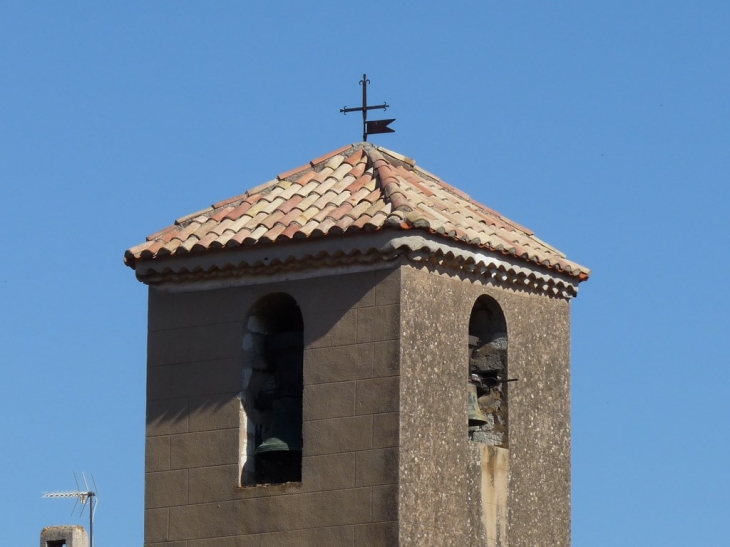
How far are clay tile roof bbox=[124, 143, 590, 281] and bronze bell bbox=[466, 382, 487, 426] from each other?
1.02m

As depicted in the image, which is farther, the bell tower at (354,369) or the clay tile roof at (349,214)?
the clay tile roof at (349,214)

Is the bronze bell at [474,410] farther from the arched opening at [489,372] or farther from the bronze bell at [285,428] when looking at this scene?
the bronze bell at [285,428]

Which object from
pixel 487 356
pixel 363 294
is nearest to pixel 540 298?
pixel 487 356

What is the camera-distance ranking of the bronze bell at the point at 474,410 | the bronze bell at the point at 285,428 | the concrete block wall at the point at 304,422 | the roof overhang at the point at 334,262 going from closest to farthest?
1. the concrete block wall at the point at 304,422
2. the roof overhang at the point at 334,262
3. the bronze bell at the point at 285,428
4. the bronze bell at the point at 474,410

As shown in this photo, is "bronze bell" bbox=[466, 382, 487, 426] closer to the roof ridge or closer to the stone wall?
the stone wall

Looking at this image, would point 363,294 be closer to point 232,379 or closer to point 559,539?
point 232,379

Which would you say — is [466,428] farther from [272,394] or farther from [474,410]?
[272,394]

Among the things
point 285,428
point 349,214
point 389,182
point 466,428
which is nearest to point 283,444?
point 285,428

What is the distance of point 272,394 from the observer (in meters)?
17.8

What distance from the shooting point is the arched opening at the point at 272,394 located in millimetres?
17547

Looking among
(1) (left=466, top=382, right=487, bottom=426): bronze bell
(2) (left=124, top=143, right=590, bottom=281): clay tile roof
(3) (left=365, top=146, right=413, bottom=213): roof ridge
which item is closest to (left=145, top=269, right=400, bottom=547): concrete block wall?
(2) (left=124, top=143, right=590, bottom=281): clay tile roof

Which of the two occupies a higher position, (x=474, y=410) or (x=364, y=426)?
(x=474, y=410)

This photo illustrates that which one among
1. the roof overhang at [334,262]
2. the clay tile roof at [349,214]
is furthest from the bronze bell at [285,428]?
the clay tile roof at [349,214]

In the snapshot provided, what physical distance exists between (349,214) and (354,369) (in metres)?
1.12
